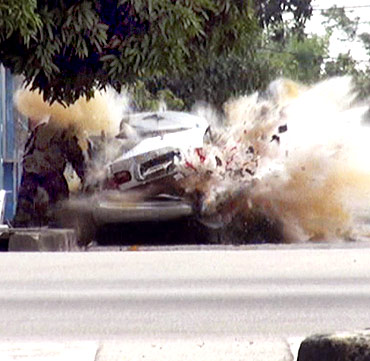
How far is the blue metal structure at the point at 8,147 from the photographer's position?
1344 inches

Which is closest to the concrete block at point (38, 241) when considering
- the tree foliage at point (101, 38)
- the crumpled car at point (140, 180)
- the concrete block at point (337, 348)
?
the crumpled car at point (140, 180)

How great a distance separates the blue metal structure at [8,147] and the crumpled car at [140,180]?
27.4 ft

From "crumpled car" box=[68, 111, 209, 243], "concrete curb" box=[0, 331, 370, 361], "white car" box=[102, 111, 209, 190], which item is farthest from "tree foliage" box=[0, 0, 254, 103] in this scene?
"white car" box=[102, 111, 209, 190]

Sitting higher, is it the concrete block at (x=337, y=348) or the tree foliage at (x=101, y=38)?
the tree foliage at (x=101, y=38)

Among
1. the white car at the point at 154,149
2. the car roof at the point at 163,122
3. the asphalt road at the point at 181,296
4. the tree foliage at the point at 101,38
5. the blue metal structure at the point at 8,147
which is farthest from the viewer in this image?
the blue metal structure at the point at 8,147

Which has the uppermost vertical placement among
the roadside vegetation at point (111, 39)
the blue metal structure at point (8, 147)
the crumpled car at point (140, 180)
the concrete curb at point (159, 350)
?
the roadside vegetation at point (111, 39)

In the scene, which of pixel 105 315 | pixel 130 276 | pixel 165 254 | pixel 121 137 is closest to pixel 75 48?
pixel 105 315

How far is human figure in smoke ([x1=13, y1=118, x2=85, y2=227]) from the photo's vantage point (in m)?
26.5

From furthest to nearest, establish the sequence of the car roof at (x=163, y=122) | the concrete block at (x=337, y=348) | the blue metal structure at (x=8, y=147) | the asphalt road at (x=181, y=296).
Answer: the blue metal structure at (x=8, y=147), the car roof at (x=163, y=122), the asphalt road at (x=181, y=296), the concrete block at (x=337, y=348)

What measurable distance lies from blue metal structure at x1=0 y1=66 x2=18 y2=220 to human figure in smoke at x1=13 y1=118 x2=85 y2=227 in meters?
6.27

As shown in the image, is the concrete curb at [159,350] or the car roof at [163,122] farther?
the car roof at [163,122]

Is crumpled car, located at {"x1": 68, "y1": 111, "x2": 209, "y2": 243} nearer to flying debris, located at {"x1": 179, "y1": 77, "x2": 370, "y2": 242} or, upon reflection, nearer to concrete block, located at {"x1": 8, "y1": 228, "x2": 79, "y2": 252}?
flying debris, located at {"x1": 179, "y1": 77, "x2": 370, "y2": 242}

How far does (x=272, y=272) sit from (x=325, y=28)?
5317 cm

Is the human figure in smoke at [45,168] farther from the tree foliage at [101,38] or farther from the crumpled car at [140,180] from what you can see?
the tree foliage at [101,38]
